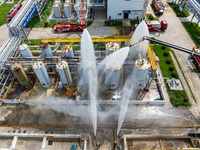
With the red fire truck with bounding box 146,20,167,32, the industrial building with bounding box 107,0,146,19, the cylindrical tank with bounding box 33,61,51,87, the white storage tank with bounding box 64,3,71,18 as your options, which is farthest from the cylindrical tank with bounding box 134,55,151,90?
the white storage tank with bounding box 64,3,71,18

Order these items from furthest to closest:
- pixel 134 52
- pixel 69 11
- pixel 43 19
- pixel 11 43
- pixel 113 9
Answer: pixel 43 19
pixel 69 11
pixel 113 9
pixel 11 43
pixel 134 52

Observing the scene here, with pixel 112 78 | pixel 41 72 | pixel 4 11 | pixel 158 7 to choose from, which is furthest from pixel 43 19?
pixel 158 7

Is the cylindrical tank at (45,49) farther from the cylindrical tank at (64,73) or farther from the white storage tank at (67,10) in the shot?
the white storage tank at (67,10)

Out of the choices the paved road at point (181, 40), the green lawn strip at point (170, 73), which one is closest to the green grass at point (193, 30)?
the paved road at point (181, 40)

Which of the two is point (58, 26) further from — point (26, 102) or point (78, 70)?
point (26, 102)

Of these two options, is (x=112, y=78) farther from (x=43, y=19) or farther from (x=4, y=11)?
(x=4, y=11)

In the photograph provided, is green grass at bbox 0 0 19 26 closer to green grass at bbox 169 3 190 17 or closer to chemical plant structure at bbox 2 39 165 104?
chemical plant structure at bbox 2 39 165 104
